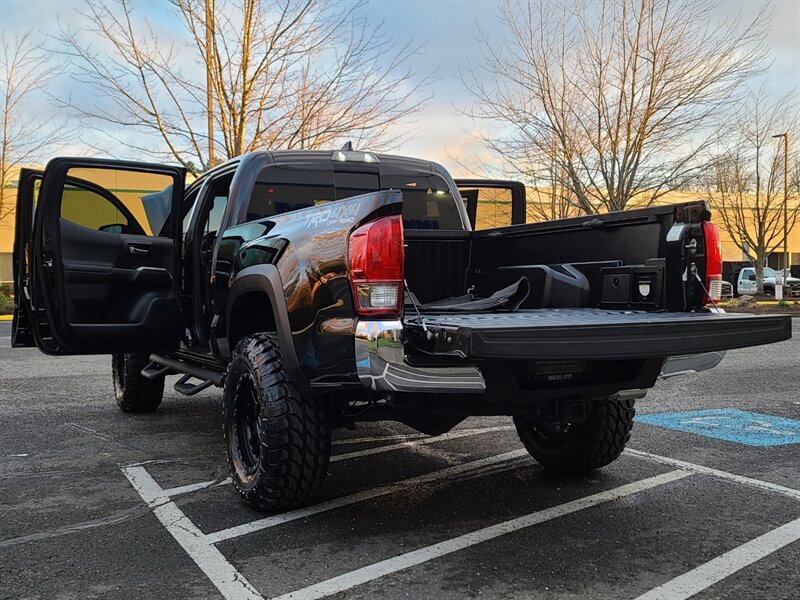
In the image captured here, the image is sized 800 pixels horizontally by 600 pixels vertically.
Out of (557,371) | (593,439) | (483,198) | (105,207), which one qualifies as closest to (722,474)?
(593,439)

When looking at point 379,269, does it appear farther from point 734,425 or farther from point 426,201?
point 734,425

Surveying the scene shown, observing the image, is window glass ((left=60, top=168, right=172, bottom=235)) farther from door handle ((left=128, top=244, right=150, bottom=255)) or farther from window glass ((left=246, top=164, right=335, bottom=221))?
window glass ((left=246, top=164, right=335, bottom=221))

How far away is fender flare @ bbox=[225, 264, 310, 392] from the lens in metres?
3.69

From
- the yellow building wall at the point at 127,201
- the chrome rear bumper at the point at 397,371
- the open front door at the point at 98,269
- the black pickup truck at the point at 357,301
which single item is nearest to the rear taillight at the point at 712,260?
the black pickup truck at the point at 357,301

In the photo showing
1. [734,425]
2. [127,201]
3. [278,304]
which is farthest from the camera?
[127,201]

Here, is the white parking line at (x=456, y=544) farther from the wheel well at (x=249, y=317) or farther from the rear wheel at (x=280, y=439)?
the wheel well at (x=249, y=317)

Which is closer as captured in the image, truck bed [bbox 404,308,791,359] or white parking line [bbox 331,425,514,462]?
truck bed [bbox 404,308,791,359]

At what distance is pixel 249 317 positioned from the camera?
15.1 feet

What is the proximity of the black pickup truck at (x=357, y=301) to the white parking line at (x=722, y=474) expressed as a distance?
65 centimetres

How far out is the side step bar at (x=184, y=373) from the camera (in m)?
5.10

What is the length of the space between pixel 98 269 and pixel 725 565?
434 centimetres

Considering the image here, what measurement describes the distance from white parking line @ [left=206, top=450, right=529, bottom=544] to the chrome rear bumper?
1.16 m

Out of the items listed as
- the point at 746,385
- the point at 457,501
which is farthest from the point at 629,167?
the point at 457,501

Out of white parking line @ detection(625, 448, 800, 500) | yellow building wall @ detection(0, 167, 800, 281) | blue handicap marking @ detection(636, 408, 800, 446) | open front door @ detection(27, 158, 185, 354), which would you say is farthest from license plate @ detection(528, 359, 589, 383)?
yellow building wall @ detection(0, 167, 800, 281)
